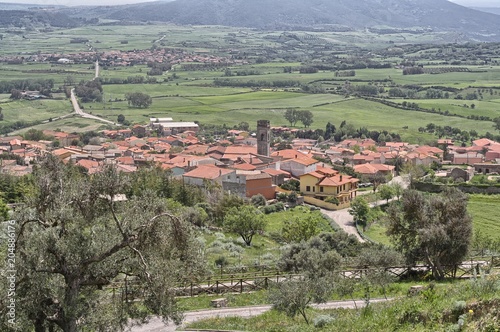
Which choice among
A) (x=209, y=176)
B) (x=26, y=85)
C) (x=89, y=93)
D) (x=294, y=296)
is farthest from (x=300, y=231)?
(x=26, y=85)

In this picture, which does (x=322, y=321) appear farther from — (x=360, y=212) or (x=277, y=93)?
(x=277, y=93)

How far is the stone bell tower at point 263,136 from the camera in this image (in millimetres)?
60750

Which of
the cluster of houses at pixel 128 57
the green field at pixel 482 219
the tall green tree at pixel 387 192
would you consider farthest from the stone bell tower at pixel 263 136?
the cluster of houses at pixel 128 57

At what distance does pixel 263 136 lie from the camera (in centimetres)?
6116

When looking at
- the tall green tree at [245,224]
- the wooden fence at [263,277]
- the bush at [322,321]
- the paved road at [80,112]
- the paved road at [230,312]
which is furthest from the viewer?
the paved road at [80,112]

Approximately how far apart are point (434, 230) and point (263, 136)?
4210 centimetres

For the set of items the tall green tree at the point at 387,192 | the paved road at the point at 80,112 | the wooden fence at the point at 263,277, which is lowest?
the paved road at the point at 80,112

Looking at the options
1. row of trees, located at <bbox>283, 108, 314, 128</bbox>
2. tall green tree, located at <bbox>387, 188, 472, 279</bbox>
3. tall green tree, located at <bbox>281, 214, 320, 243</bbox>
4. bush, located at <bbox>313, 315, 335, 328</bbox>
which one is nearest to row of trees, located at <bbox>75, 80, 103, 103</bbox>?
row of trees, located at <bbox>283, 108, 314, 128</bbox>

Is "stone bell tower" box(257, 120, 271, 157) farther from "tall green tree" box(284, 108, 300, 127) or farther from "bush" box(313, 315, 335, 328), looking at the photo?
"bush" box(313, 315, 335, 328)

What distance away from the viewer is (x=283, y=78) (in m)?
140

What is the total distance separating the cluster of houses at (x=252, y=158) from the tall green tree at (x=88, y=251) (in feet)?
93.1

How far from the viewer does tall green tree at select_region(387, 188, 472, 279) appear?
19.6 meters

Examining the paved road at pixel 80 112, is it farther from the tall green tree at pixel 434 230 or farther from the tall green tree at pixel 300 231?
the tall green tree at pixel 434 230

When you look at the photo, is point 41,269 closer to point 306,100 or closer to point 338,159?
point 338,159
